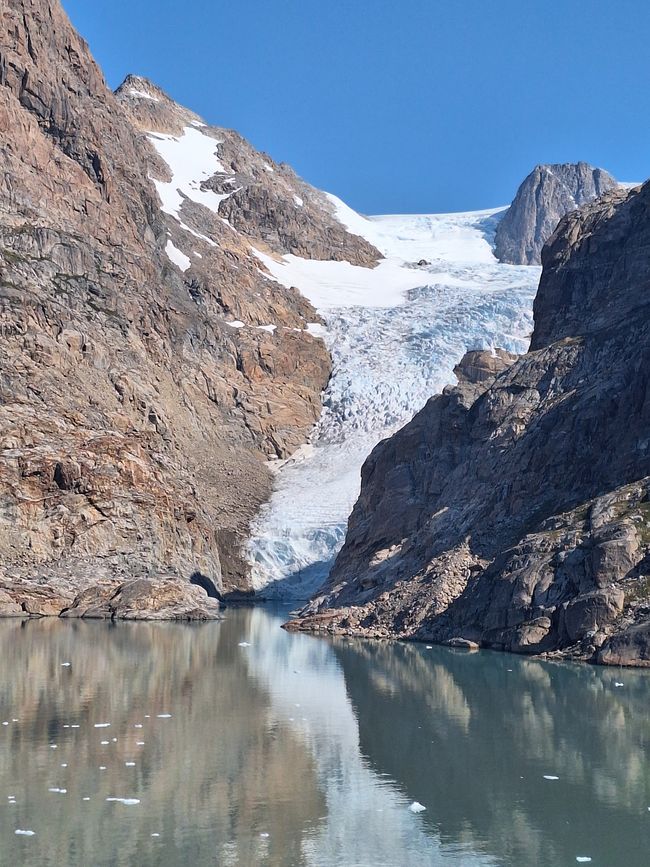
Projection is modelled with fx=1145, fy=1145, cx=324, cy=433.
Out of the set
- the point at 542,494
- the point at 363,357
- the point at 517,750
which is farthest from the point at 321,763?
the point at 363,357

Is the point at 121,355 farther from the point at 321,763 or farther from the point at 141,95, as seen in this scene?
the point at 141,95

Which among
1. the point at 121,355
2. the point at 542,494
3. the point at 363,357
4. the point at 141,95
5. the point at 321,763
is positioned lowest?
the point at 321,763

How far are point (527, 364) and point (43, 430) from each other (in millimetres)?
31283

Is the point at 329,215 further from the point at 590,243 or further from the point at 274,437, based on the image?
the point at 590,243

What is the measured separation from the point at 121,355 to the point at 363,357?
42.2 meters

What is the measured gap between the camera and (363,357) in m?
131

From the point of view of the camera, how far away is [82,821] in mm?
17266

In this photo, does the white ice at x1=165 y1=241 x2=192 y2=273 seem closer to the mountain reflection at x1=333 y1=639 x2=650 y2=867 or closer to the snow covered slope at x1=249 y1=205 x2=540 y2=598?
the snow covered slope at x1=249 y1=205 x2=540 y2=598

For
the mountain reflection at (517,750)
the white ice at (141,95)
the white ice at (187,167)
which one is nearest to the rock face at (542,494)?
the mountain reflection at (517,750)

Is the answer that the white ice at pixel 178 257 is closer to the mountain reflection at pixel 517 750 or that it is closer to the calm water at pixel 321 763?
the calm water at pixel 321 763

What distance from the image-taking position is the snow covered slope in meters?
96.8

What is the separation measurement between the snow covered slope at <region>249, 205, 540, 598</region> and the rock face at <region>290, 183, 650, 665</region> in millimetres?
17735

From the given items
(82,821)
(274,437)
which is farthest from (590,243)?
(82,821)

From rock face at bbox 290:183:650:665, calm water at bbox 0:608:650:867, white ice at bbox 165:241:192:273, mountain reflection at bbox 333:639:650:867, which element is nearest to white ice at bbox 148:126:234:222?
white ice at bbox 165:241:192:273
